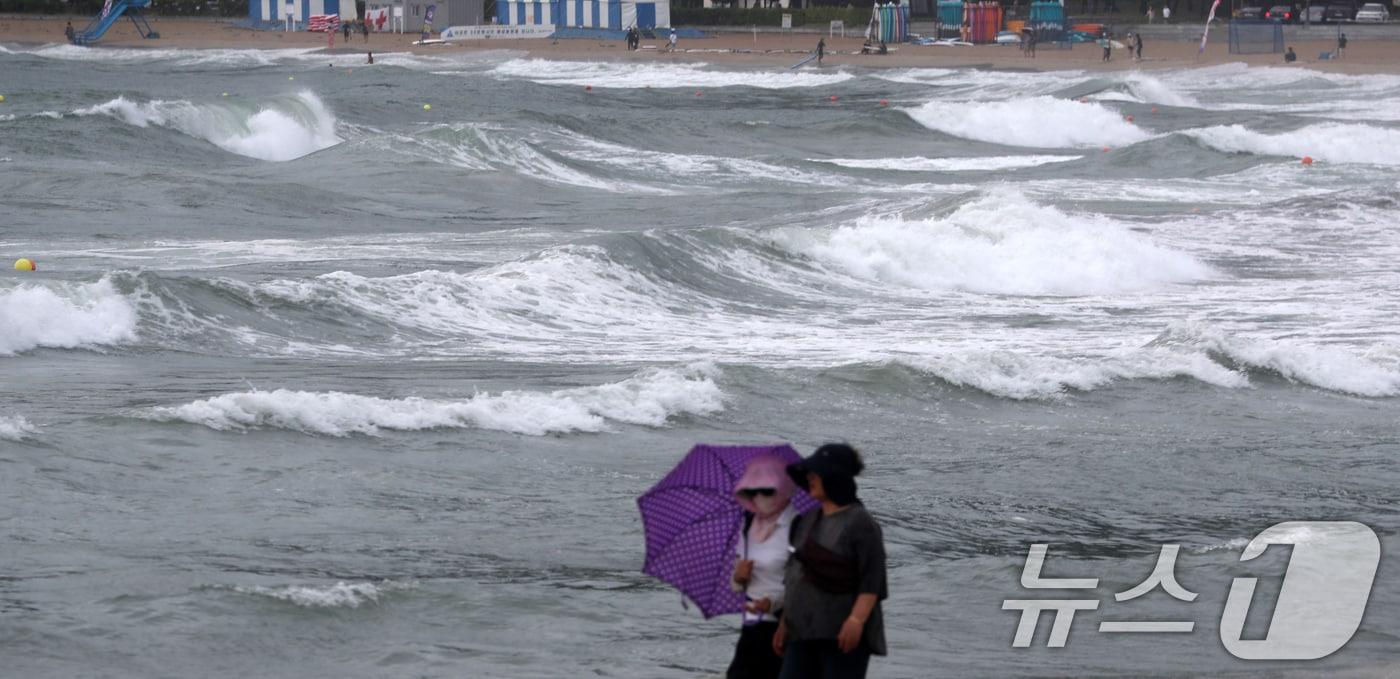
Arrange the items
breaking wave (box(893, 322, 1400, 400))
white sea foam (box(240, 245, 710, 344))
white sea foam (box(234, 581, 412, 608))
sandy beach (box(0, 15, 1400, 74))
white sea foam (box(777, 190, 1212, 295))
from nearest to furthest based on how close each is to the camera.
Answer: white sea foam (box(234, 581, 412, 608)), breaking wave (box(893, 322, 1400, 400)), white sea foam (box(240, 245, 710, 344)), white sea foam (box(777, 190, 1212, 295)), sandy beach (box(0, 15, 1400, 74))

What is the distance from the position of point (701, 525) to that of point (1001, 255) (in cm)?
1795

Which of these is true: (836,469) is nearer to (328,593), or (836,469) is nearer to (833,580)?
(833,580)

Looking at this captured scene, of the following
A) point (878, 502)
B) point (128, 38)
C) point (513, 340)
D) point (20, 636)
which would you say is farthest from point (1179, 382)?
point (128, 38)

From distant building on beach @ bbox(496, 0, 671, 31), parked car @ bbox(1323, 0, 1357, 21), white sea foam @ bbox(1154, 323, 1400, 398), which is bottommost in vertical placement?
white sea foam @ bbox(1154, 323, 1400, 398)

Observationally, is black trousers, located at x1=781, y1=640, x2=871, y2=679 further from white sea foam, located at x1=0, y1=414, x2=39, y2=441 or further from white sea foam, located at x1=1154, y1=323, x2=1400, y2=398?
white sea foam, located at x1=1154, y1=323, x2=1400, y2=398

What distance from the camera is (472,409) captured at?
39.3 ft

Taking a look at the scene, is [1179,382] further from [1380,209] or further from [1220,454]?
[1380,209]

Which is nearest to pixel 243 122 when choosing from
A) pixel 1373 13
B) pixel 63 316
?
pixel 63 316

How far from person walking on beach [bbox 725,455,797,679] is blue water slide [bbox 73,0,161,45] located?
92617mm

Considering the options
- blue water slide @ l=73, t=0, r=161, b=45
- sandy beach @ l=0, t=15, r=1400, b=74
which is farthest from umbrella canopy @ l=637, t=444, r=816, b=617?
blue water slide @ l=73, t=0, r=161, b=45

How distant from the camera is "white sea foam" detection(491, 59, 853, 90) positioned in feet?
216

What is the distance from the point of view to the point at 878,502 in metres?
10.2

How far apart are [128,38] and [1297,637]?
94690 mm

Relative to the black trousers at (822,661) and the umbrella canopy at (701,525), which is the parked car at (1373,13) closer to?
the umbrella canopy at (701,525)
